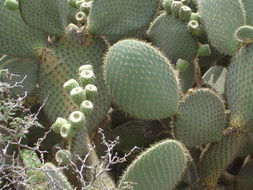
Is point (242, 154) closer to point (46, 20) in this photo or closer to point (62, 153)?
point (62, 153)

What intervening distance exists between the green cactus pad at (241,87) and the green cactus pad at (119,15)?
48 cm

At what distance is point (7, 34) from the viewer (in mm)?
2643

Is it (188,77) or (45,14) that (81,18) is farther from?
(188,77)

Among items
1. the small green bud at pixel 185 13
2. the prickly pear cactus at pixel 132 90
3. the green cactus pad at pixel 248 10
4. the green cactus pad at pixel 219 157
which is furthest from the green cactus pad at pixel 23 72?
the green cactus pad at pixel 248 10

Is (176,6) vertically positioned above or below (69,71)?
above

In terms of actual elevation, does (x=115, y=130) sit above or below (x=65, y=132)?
below

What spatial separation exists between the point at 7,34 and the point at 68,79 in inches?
14.3

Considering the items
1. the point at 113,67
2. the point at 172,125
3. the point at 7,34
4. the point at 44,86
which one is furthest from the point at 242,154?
the point at 7,34

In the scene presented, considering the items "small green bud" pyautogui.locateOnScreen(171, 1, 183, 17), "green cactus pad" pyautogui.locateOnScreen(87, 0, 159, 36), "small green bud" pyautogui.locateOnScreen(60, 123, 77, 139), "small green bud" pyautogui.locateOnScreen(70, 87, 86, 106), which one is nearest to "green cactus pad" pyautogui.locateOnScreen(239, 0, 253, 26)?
"small green bud" pyautogui.locateOnScreen(171, 1, 183, 17)

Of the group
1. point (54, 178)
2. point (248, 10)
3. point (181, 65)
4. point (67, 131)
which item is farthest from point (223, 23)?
point (54, 178)

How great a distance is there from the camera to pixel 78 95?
7.40 feet

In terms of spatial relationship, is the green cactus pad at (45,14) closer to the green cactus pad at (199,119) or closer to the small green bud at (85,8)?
the small green bud at (85,8)

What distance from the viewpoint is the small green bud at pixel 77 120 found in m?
2.23

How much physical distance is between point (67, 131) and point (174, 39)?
0.89 metres
